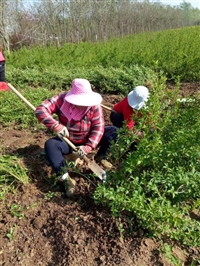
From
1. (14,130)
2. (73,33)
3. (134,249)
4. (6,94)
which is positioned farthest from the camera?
(73,33)

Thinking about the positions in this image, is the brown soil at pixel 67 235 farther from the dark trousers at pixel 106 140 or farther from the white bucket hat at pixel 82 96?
the white bucket hat at pixel 82 96

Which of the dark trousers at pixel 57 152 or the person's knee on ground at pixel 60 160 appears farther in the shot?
the dark trousers at pixel 57 152

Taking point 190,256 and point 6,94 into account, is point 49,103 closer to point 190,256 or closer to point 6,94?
point 190,256

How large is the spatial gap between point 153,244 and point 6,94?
13.0 feet

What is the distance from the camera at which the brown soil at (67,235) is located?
6.29 ft

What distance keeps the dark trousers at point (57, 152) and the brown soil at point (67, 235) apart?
18 centimetres

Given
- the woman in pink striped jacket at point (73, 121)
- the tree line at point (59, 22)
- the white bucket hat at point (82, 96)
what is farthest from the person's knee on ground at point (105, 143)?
the tree line at point (59, 22)

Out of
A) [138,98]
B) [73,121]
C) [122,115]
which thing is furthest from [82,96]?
[122,115]

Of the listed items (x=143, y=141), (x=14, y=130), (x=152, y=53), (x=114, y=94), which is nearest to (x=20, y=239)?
(x=143, y=141)

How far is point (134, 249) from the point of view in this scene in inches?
76.0

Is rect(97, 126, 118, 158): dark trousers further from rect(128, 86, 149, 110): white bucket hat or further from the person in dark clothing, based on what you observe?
rect(128, 86, 149, 110): white bucket hat

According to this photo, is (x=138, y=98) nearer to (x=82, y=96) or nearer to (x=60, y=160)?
(x=82, y=96)

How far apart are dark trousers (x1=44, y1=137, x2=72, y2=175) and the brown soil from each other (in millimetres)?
179

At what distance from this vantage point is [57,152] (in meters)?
2.62
